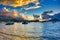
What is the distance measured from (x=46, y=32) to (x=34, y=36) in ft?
0.63

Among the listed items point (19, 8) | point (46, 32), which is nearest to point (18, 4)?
point (19, 8)

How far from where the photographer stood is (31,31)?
2.30 meters

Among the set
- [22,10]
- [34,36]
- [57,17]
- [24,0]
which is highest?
[24,0]

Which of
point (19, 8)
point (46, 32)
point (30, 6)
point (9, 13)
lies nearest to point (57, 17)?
point (46, 32)

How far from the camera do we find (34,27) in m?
2.30

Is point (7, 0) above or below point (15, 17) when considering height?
above

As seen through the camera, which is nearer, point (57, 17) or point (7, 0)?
point (57, 17)

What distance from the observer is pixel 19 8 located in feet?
7.82

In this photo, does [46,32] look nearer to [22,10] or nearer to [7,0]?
[22,10]

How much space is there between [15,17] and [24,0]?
309 millimetres

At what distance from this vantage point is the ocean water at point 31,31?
7.29 ft

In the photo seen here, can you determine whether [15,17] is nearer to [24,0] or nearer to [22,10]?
[22,10]

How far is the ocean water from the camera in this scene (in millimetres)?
2223

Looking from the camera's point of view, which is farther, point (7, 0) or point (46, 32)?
point (7, 0)
